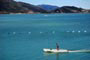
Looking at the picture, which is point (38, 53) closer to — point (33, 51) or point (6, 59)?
point (33, 51)

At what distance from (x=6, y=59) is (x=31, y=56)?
3897 millimetres

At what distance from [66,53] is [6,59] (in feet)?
30.7

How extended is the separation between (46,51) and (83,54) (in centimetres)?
573

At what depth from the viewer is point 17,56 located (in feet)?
135

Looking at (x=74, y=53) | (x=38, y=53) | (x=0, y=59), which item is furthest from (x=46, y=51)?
(x=0, y=59)

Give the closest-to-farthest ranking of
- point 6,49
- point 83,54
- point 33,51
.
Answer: point 83,54
point 33,51
point 6,49

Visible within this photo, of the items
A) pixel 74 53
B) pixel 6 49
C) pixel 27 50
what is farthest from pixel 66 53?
pixel 6 49

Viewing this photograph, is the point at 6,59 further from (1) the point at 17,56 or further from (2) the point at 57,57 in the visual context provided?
(2) the point at 57,57

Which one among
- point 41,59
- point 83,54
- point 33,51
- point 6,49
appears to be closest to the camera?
point 41,59

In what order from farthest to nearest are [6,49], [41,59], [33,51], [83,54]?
[6,49] → [33,51] → [83,54] → [41,59]

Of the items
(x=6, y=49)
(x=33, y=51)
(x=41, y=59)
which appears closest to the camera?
(x=41, y=59)

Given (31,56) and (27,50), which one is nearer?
(31,56)

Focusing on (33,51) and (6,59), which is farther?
Answer: (33,51)

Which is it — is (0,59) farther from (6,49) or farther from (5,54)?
(6,49)
